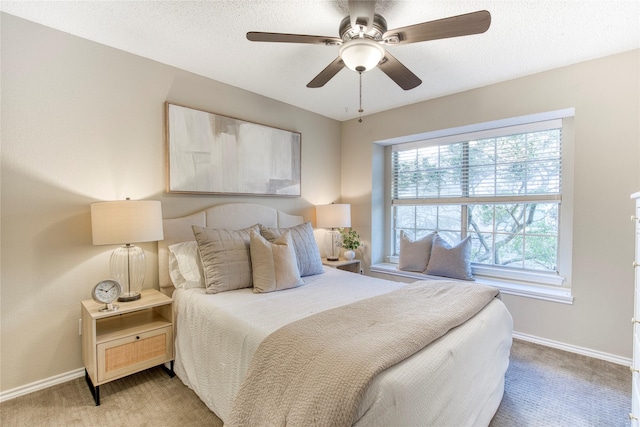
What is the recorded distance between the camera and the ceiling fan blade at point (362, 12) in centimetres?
144

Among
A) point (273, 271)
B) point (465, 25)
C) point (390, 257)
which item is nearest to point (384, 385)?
point (273, 271)

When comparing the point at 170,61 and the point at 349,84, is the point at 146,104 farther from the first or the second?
the point at 349,84

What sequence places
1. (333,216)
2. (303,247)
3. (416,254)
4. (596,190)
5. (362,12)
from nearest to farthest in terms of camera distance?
(362,12)
(596,190)
(303,247)
(416,254)
(333,216)

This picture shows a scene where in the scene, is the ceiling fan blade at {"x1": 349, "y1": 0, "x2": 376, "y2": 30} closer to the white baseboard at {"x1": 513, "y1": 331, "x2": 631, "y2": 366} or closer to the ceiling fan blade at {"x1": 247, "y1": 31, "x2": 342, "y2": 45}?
the ceiling fan blade at {"x1": 247, "y1": 31, "x2": 342, "y2": 45}

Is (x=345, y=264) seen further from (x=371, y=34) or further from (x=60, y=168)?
(x=60, y=168)

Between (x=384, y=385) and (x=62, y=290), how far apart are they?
233 cm

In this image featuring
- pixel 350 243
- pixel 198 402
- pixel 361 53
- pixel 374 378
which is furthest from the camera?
pixel 350 243

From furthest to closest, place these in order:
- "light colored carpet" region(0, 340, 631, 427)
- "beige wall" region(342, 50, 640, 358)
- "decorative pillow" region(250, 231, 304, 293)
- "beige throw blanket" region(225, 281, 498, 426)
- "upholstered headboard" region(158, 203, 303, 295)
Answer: "upholstered headboard" region(158, 203, 303, 295), "beige wall" region(342, 50, 640, 358), "decorative pillow" region(250, 231, 304, 293), "light colored carpet" region(0, 340, 631, 427), "beige throw blanket" region(225, 281, 498, 426)

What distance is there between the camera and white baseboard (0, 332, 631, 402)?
2.01 m

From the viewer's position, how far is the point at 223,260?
7.56 feet

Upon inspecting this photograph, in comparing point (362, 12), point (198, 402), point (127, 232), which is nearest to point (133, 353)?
point (198, 402)

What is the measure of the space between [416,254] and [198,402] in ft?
8.60

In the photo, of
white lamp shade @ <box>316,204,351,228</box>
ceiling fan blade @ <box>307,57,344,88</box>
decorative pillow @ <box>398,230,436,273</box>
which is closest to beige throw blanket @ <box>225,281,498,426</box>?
ceiling fan blade @ <box>307,57,344,88</box>

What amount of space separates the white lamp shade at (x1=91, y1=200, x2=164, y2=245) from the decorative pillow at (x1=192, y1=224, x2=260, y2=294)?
40 centimetres
